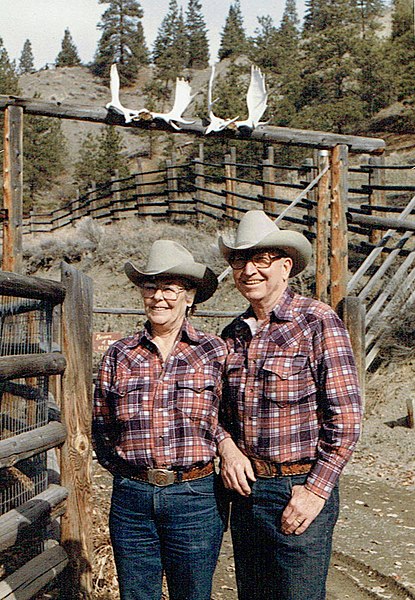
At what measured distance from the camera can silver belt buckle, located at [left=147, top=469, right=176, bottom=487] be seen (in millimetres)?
2641

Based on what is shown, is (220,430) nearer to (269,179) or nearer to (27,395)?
(27,395)

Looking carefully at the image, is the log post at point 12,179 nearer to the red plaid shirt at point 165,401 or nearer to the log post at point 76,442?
the log post at point 76,442

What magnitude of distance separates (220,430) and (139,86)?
62.6m

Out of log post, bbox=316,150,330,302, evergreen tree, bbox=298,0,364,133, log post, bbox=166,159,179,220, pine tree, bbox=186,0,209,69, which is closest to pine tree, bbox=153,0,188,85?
pine tree, bbox=186,0,209,69

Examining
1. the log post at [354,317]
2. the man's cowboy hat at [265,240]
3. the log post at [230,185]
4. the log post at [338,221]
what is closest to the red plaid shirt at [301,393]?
the man's cowboy hat at [265,240]

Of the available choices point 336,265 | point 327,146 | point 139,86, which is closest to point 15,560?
point 336,265

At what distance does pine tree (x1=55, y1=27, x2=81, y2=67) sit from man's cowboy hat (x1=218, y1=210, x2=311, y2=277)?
74528 mm

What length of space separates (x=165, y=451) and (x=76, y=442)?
1141 mm

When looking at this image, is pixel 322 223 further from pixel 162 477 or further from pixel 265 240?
pixel 162 477

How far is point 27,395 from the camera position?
12.2 feet

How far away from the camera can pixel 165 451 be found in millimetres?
2652

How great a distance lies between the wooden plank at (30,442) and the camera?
309cm

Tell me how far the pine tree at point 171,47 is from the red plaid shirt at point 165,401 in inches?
1923

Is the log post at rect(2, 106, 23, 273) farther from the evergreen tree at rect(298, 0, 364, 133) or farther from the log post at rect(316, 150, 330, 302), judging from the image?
the evergreen tree at rect(298, 0, 364, 133)
